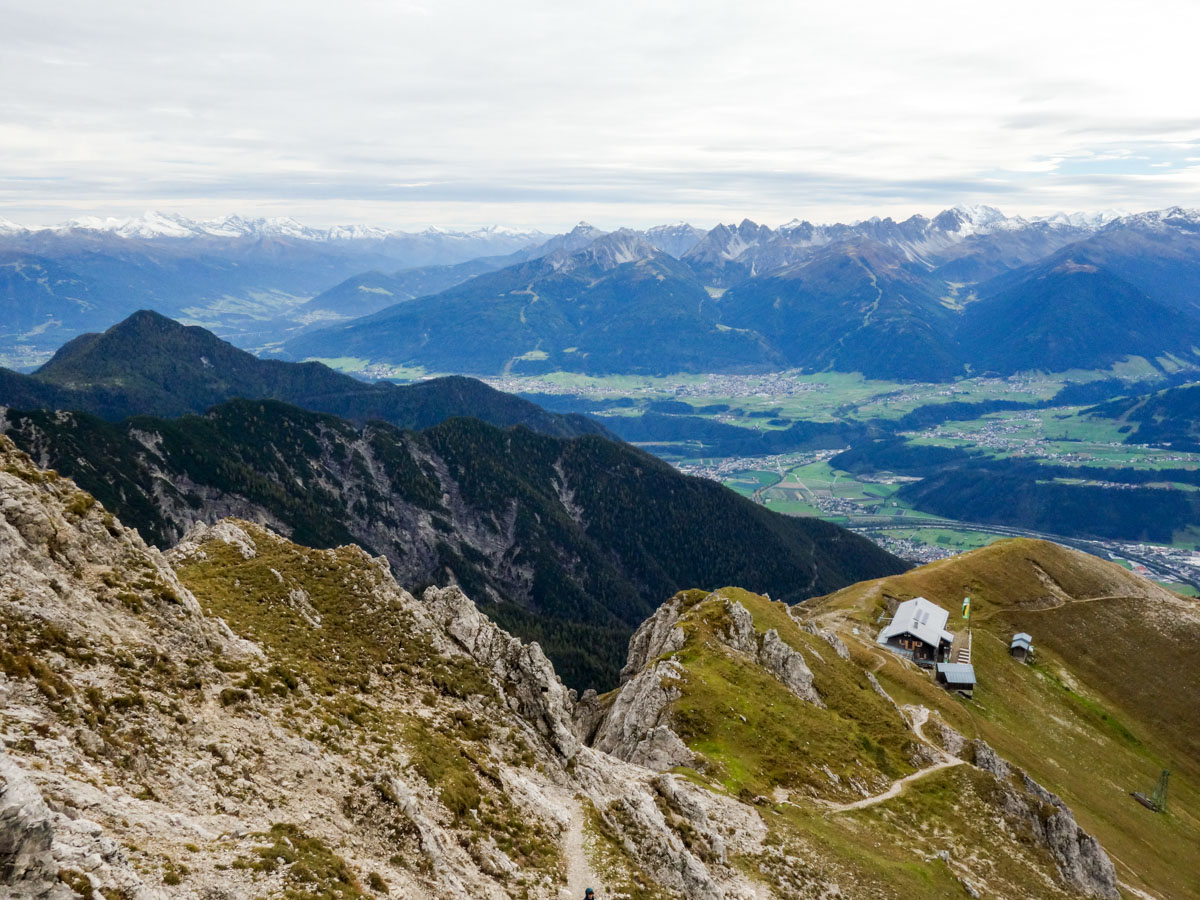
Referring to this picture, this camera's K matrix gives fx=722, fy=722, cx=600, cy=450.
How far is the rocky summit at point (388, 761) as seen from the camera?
27812 millimetres

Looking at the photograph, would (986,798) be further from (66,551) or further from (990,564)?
(990,564)

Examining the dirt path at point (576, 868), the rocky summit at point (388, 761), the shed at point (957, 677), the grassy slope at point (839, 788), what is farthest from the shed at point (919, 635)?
the dirt path at point (576, 868)

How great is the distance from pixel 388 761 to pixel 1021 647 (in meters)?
132

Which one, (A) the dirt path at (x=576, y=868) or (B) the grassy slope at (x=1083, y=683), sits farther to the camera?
(B) the grassy slope at (x=1083, y=683)

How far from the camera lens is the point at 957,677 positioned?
11294 centimetres

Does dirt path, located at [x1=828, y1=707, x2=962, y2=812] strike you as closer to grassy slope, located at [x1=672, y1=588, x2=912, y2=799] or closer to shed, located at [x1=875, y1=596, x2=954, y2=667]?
grassy slope, located at [x1=672, y1=588, x2=912, y2=799]

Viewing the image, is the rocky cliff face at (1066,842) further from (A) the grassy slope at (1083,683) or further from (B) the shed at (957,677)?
(B) the shed at (957,677)

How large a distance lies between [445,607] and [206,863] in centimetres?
3584

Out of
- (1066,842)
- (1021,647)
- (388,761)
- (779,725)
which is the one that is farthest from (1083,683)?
(388,761)

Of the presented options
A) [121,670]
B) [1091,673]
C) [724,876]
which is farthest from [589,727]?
[1091,673]

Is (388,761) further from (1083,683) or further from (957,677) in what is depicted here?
(1083,683)

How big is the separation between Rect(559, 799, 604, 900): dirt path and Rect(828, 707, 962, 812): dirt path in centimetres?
3127

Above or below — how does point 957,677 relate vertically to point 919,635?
below

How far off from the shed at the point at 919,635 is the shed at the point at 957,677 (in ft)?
24.2
